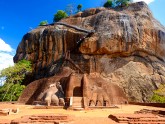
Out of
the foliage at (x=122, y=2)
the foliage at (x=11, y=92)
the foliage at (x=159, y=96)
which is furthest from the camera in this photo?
the foliage at (x=122, y=2)

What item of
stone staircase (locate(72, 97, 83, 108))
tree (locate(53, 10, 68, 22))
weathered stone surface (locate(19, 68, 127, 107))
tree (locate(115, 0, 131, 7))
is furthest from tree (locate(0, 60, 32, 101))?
tree (locate(115, 0, 131, 7))

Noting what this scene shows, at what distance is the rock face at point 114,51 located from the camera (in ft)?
108

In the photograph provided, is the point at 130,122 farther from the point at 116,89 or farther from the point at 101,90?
the point at 116,89

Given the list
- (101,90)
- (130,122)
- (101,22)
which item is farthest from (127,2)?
(130,122)

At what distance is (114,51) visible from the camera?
34.2 meters

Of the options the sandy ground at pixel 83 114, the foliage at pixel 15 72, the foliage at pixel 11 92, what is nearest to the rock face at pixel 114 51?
the foliage at pixel 15 72

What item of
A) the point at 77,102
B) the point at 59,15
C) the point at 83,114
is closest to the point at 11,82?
the point at 77,102

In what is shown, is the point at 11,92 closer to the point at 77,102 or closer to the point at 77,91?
the point at 77,91

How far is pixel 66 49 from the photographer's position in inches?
1438

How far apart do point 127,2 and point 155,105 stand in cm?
2676

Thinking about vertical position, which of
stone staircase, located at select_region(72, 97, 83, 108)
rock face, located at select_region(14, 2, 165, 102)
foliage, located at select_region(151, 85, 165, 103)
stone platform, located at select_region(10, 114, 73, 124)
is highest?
rock face, located at select_region(14, 2, 165, 102)

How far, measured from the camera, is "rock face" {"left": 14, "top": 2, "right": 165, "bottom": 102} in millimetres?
32906

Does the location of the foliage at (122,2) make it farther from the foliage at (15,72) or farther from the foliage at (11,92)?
the foliage at (11,92)

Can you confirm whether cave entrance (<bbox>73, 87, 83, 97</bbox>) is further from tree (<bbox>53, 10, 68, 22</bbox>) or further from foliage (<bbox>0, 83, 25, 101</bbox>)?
tree (<bbox>53, 10, 68, 22</bbox>)
